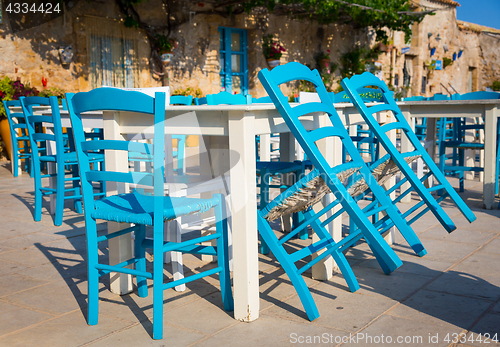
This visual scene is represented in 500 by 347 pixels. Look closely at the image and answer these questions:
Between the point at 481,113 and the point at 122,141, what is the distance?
300 centimetres

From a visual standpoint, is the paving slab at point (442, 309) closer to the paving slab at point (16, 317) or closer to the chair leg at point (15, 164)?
the paving slab at point (16, 317)

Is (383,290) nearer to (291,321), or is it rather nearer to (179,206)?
(291,321)

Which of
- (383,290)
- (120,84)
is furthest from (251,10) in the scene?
(383,290)

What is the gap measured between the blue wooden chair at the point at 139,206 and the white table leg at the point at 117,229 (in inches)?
6.1

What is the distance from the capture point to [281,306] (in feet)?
6.80

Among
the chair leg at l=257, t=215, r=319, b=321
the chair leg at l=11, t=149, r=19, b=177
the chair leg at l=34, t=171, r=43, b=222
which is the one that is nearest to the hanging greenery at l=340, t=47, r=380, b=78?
the chair leg at l=11, t=149, r=19, b=177

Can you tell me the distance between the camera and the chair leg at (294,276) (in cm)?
189

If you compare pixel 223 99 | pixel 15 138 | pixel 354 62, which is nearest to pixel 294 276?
pixel 223 99

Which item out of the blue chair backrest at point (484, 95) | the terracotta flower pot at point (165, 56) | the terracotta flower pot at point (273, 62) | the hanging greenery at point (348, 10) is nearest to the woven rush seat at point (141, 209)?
the blue chair backrest at point (484, 95)

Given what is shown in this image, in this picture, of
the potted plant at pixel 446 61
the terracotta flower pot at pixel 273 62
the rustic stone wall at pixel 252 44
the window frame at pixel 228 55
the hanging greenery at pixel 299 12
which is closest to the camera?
the hanging greenery at pixel 299 12

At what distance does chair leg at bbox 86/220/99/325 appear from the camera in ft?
6.10

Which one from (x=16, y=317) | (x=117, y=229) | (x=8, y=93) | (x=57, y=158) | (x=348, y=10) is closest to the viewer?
(x=16, y=317)

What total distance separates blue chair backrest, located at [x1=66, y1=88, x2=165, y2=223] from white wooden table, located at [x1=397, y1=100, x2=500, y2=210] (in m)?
2.66

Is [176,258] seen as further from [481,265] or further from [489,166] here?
[489,166]
